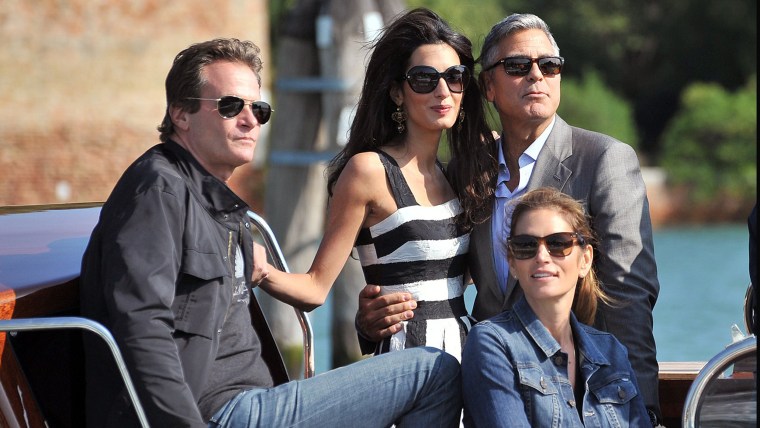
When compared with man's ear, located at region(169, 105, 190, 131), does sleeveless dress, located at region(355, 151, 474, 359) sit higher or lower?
lower

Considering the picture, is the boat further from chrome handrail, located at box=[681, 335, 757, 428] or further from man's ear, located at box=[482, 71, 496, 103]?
man's ear, located at box=[482, 71, 496, 103]

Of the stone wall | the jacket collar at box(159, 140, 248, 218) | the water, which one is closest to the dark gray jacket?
the jacket collar at box(159, 140, 248, 218)

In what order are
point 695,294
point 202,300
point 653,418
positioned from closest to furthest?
1. point 202,300
2. point 653,418
3. point 695,294

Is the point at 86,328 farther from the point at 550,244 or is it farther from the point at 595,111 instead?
the point at 595,111

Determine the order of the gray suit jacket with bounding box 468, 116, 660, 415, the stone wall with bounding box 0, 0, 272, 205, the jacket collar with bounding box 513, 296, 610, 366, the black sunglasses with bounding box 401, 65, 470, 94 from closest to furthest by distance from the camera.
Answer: the jacket collar with bounding box 513, 296, 610, 366
the gray suit jacket with bounding box 468, 116, 660, 415
the black sunglasses with bounding box 401, 65, 470, 94
the stone wall with bounding box 0, 0, 272, 205

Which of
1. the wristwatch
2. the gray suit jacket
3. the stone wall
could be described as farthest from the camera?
the stone wall

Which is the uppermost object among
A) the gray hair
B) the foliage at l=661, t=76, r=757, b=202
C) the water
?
the gray hair

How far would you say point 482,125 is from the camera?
3.59 meters

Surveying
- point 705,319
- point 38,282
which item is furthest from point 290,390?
point 705,319

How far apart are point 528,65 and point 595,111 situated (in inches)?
989

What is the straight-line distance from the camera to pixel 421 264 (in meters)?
3.35

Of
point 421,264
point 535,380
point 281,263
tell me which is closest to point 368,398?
point 535,380

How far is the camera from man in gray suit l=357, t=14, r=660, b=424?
3295 millimetres

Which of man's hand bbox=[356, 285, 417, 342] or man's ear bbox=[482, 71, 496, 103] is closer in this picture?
man's hand bbox=[356, 285, 417, 342]
